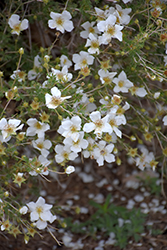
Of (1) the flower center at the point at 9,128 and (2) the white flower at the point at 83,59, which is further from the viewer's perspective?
(2) the white flower at the point at 83,59

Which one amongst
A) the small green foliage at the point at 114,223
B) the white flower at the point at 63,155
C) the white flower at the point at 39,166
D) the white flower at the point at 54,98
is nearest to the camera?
the white flower at the point at 54,98

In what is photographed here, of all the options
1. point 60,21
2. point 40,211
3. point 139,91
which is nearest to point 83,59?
point 60,21

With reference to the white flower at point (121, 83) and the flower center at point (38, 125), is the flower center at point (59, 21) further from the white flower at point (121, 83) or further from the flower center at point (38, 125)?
the flower center at point (38, 125)

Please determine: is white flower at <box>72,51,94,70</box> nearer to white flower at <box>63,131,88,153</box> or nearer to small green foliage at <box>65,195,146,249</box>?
white flower at <box>63,131,88,153</box>

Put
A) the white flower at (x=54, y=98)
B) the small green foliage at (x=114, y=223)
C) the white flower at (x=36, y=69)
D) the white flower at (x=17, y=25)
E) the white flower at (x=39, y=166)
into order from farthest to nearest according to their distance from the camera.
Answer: the small green foliage at (x=114, y=223), the white flower at (x=36, y=69), the white flower at (x=17, y=25), the white flower at (x=39, y=166), the white flower at (x=54, y=98)

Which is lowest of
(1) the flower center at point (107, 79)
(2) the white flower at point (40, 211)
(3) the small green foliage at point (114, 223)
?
(3) the small green foliage at point (114, 223)

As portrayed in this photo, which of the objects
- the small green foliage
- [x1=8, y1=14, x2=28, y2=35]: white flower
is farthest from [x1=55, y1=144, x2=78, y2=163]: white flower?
the small green foliage

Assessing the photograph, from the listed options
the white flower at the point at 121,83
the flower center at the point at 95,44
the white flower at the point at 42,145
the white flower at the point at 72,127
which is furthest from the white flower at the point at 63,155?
the flower center at the point at 95,44

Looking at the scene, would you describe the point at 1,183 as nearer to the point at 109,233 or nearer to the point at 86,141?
the point at 86,141
